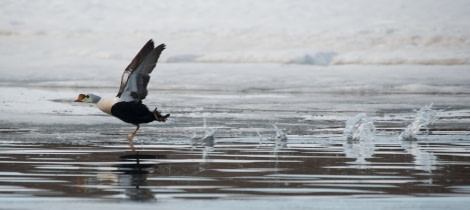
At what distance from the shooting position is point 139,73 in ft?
41.4

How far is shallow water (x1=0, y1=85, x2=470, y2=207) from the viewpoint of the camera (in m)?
7.23

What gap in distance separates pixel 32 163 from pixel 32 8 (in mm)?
31364

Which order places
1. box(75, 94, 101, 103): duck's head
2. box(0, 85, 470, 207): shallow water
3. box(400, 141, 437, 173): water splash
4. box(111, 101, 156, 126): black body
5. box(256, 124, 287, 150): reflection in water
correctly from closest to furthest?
box(0, 85, 470, 207): shallow water → box(400, 141, 437, 173): water splash → box(256, 124, 287, 150): reflection in water → box(111, 101, 156, 126): black body → box(75, 94, 101, 103): duck's head

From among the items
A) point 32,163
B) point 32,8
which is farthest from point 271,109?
point 32,8

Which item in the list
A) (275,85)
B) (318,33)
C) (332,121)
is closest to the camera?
(332,121)

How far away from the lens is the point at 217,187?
739 cm

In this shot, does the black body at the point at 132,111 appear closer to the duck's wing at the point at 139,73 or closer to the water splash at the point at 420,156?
the duck's wing at the point at 139,73

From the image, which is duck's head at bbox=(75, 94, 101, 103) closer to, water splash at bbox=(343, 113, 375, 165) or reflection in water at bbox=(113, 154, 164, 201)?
reflection in water at bbox=(113, 154, 164, 201)

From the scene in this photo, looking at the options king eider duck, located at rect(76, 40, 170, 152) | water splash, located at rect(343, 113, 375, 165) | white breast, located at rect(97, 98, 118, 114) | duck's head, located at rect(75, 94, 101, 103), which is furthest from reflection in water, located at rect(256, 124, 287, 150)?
duck's head, located at rect(75, 94, 101, 103)

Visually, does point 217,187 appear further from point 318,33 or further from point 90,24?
point 90,24

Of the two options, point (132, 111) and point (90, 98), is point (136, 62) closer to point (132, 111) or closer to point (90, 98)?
point (132, 111)

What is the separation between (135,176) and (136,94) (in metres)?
4.65

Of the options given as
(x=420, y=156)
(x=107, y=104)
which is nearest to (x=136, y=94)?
(x=107, y=104)

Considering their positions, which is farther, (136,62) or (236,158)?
(136,62)
